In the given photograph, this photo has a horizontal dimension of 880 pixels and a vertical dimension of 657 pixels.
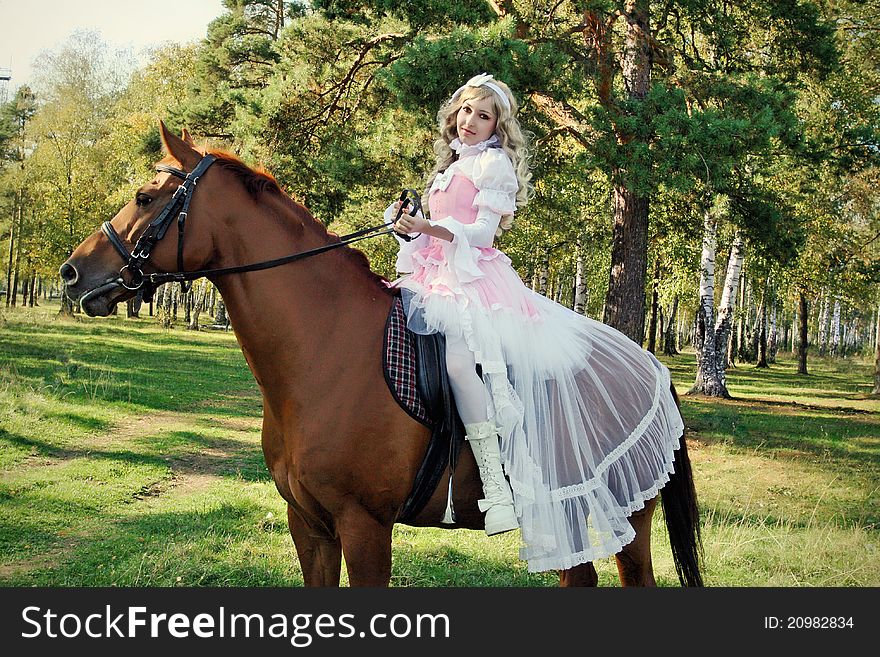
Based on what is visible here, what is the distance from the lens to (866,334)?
251 ft

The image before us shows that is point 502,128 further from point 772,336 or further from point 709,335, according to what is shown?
point 772,336

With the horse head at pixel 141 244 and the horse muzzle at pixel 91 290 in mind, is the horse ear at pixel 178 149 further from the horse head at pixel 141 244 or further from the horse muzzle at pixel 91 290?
the horse muzzle at pixel 91 290

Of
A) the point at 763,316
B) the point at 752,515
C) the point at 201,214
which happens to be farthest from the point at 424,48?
the point at 763,316

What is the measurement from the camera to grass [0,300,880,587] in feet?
17.9

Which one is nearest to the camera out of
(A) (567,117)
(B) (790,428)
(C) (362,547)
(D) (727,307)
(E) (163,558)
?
(C) (362,547)

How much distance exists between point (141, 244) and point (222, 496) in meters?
4.73

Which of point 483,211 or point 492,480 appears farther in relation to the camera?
point 483,211

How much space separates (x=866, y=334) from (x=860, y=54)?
2667 inches

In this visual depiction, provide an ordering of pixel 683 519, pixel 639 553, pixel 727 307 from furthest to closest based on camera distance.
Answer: pixel 727 307 < pixel 683 519 < pixel 639 553

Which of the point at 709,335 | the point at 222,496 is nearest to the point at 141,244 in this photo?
the point at 222,496

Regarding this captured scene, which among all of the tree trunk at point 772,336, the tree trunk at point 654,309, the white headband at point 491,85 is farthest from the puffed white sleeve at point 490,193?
the tree trunk at point 772,336

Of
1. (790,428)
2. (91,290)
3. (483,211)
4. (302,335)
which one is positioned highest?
(483,211)

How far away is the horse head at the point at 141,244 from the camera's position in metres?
3.13

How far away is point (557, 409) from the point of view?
3668 mm
